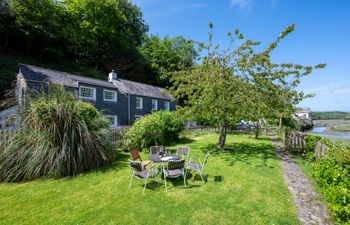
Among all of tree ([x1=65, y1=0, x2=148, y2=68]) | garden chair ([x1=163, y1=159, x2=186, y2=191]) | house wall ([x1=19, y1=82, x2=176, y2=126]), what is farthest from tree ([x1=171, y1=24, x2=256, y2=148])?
tree ([x1=65, y1=0, x2=148, y2=68])

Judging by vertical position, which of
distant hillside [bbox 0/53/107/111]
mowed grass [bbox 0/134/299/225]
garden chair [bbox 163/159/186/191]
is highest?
distant hillside [bbox 0/53/107/111]

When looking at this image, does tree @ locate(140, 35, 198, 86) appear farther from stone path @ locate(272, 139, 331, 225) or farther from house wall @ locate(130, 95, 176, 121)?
stone path @ locate(272, 139, 331, 225)

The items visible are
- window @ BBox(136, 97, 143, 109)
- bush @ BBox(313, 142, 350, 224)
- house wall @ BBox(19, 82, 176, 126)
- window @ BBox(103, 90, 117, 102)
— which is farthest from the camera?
window @ BBox(136, 97, 143, 109)

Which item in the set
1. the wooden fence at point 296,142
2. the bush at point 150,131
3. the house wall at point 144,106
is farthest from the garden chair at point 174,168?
the house wall at point 144,106

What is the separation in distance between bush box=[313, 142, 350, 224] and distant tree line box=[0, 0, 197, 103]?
1476 cm

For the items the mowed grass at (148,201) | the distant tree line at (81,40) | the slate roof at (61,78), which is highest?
the distant tree line at (81,40)

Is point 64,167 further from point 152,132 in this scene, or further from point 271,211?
point 271,211

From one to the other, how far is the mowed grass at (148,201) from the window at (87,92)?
14137mm

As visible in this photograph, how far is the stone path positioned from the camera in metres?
4.23

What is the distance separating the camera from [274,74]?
10.9 meters

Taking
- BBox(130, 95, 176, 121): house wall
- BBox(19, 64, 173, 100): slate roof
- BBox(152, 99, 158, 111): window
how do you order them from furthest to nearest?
1. BBox(152, 99, 158, 111): window
2. BBox(130, 95, 176, 121): house wall
3. BBox(19, 64, 173, 100): slate roof

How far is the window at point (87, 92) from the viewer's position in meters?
19.1

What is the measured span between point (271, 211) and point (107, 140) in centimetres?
691

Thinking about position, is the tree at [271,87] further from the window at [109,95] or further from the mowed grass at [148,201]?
the window at [109,95]
